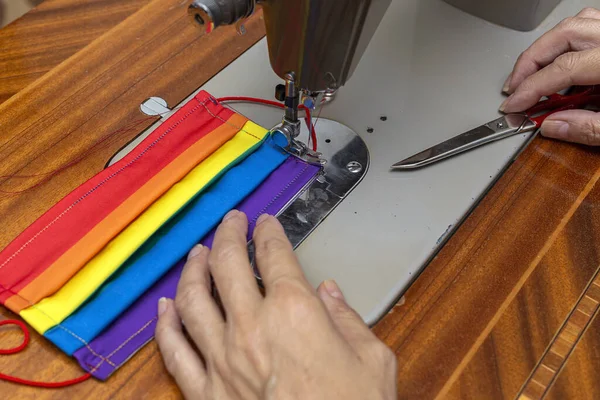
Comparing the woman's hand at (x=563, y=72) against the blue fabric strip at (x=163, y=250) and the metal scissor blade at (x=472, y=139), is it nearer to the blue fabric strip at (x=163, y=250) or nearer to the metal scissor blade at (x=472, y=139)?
the metal scissor blade at (x=472, y=139)

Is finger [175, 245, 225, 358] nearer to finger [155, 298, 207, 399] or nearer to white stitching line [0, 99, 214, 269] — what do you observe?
finger [155, 298, 207, 399]

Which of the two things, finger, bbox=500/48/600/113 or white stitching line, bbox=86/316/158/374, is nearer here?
white stitching line, bbox=86/316/158/374

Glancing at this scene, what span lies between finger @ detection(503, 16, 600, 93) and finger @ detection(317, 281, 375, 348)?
1.66 feet

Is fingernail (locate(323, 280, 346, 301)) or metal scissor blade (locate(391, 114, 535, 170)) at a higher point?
metal scissor blade (locate(391, 114, 535, 170))

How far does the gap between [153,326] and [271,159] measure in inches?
11.8

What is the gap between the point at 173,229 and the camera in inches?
32.0

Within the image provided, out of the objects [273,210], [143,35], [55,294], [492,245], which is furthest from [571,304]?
[143,35]

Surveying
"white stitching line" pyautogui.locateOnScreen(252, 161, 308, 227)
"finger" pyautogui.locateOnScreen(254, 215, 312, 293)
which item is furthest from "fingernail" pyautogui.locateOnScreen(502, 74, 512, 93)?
"finger" pyautogui.locateOnScreen(254, 215, 312, 293)

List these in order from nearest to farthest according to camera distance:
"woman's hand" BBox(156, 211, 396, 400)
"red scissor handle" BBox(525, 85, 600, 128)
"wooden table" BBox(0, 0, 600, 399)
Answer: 1. "woman's hand" BBox(156, 211, 396, 400)
2. "wooden table" BBox(0, 0, 600, 399)
3. "red scissor handle" BBox(525, 85, 600, 128)

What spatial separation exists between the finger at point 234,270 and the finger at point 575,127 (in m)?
0.51

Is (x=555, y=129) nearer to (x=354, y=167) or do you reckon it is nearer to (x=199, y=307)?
(x=354, y=167)

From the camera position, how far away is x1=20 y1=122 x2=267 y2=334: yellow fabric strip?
2.39 ft

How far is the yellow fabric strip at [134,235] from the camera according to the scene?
28.6 inches

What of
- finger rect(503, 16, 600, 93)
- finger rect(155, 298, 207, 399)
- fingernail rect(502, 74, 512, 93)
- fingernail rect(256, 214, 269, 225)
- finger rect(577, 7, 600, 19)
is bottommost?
finger rect(155, 298, 207, 399)
